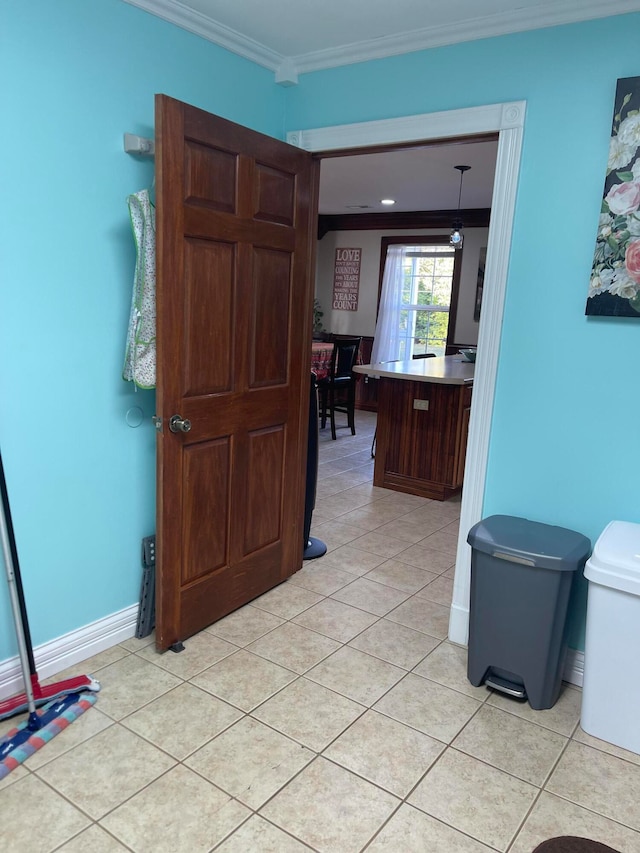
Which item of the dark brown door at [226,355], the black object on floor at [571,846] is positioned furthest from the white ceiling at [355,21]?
the black object on floor at [571,846]

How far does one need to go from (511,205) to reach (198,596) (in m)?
1.93

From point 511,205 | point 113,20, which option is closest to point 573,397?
point 511,205

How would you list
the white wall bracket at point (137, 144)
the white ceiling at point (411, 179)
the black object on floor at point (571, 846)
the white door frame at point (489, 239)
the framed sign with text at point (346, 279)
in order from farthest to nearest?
the framed sign with text at point (346, 279), the white ceiling at point (411, 179), the white door frame at point (489, 239), the white wall bracket at point (137, 144), the black object on floor at point (571, 846)

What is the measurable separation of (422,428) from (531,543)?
7.98 ft

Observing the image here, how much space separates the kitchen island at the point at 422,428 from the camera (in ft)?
14.6

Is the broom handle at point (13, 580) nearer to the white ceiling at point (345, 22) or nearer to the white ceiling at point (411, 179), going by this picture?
the white ceiling at point (345, 22)

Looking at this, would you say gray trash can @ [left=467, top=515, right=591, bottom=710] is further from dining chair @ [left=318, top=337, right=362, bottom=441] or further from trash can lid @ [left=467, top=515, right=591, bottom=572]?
dining chair @ [left=318, top=337, right=362, bottom=441]

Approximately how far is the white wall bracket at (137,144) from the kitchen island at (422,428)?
2.63m

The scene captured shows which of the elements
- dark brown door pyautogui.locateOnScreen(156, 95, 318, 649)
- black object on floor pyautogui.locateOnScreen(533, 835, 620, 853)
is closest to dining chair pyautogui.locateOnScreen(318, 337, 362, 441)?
dark brown door pyautogui.locateOnScreen(156, 95, 318, 649)

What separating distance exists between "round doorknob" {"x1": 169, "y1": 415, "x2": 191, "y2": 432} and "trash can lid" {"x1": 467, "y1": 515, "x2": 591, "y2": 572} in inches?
43.6

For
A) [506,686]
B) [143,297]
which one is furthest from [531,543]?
[143,297]

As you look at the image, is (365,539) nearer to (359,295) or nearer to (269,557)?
(269,557)

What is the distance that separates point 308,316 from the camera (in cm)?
294

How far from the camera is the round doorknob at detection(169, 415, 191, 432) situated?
226 cm
